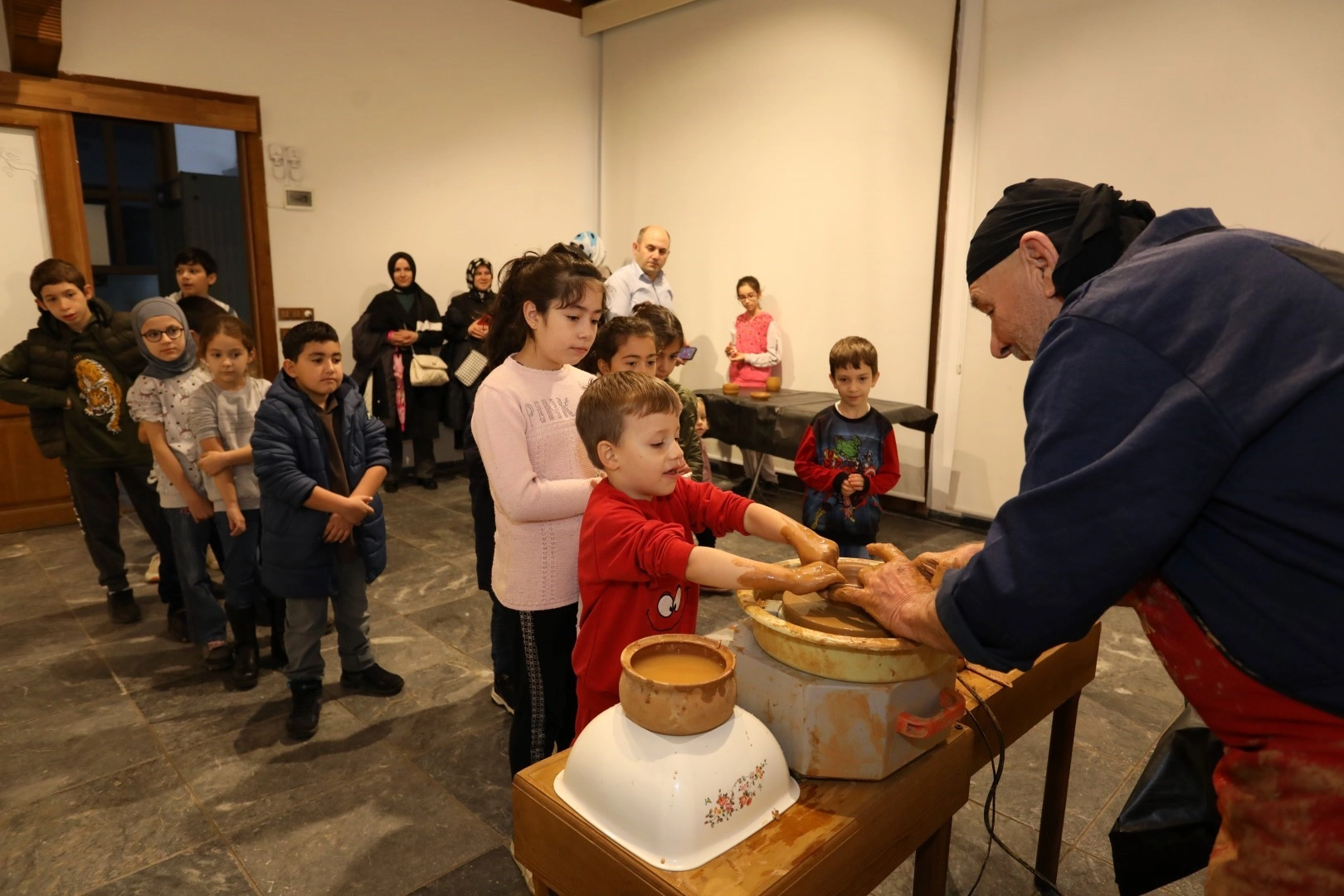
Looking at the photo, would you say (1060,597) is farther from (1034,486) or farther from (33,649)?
(33,649)

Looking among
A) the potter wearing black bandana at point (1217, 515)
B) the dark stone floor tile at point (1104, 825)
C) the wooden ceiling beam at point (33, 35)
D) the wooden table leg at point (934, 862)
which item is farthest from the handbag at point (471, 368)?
the potter wearing black bandana at point (1217, 515)

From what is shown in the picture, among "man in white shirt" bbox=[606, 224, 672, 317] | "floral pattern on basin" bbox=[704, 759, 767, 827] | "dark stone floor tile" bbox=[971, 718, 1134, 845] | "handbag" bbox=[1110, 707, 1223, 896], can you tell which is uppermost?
"man in white shirt" bbox=[606, 224, 672, 317]

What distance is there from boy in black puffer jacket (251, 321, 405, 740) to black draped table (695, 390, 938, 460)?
2750mm

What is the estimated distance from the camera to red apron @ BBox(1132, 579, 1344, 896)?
3.15 ft

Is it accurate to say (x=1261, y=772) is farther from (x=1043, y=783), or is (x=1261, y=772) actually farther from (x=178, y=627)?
(x=178, y=627)

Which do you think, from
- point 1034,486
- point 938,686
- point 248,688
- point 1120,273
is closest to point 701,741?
point 938,686

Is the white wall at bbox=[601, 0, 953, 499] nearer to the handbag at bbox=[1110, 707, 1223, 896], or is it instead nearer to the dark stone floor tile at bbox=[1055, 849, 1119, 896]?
the dark stone floor tile at bbox=[1055, 849, 1119, 896]

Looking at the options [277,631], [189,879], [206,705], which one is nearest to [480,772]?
[189,879]

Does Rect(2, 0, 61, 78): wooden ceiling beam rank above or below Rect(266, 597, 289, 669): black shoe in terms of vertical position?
above

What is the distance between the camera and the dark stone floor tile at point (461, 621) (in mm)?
3662

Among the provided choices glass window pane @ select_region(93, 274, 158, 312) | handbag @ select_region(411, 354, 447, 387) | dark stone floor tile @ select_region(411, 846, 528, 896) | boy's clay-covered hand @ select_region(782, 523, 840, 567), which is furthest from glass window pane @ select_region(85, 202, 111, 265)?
boy's clay-covered hand @ select_region(782, 523, 840, 567)

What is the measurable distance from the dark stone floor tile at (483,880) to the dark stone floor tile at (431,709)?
2.12ft

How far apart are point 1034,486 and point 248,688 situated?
3.15 metres

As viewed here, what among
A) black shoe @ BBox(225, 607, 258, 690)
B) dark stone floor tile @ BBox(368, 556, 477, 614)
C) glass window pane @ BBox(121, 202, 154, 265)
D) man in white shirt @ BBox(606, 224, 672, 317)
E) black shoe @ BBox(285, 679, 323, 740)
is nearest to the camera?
black shoe @ BBox(285, 679, 323, 740)
